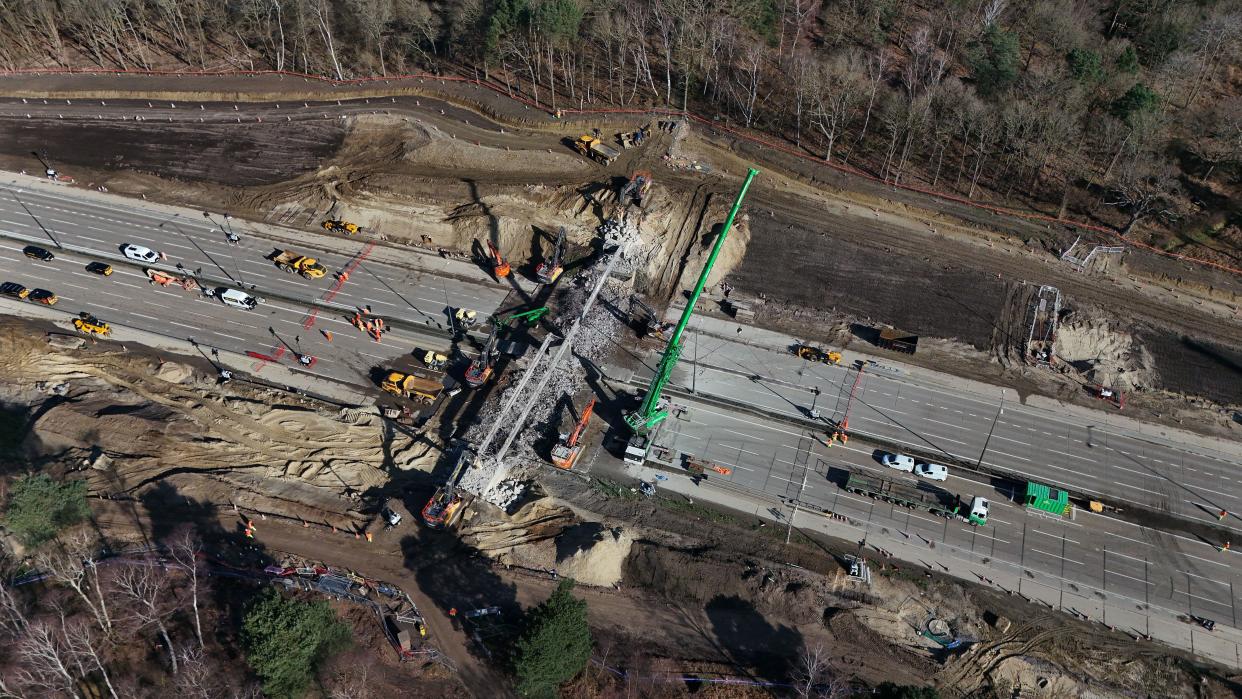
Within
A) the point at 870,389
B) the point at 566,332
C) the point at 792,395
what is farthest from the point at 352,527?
the point at 870,389

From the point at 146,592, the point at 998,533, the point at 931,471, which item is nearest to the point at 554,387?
the point at 931,471

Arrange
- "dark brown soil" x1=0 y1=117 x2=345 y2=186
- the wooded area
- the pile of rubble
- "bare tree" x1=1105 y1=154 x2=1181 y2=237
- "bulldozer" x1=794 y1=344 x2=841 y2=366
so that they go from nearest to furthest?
the pile of rubble → "bulldozer" x1=794 y1=344 x2=841 y2=366 → "bare tree" x1=1105 y1=154 x2=1181 y2=237 → the wooded area → "dark brown soil" x1=0 y1=117 x2=345 y2=186

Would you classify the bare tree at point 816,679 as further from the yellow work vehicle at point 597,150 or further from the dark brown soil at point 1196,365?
the yellow work vehicle at point 597,150

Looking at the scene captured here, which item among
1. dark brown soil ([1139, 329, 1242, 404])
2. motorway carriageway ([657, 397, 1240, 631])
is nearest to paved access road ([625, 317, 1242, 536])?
motorway carriageway ([657, 397, 1240, 631])

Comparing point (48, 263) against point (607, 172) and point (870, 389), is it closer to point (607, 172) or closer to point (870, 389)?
point (607, 172)

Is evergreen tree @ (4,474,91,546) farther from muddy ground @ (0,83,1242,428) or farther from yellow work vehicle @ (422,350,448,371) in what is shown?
muddy ground @ (0,83,1242,428)

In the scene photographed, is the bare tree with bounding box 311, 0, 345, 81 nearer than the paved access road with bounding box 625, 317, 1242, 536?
No
